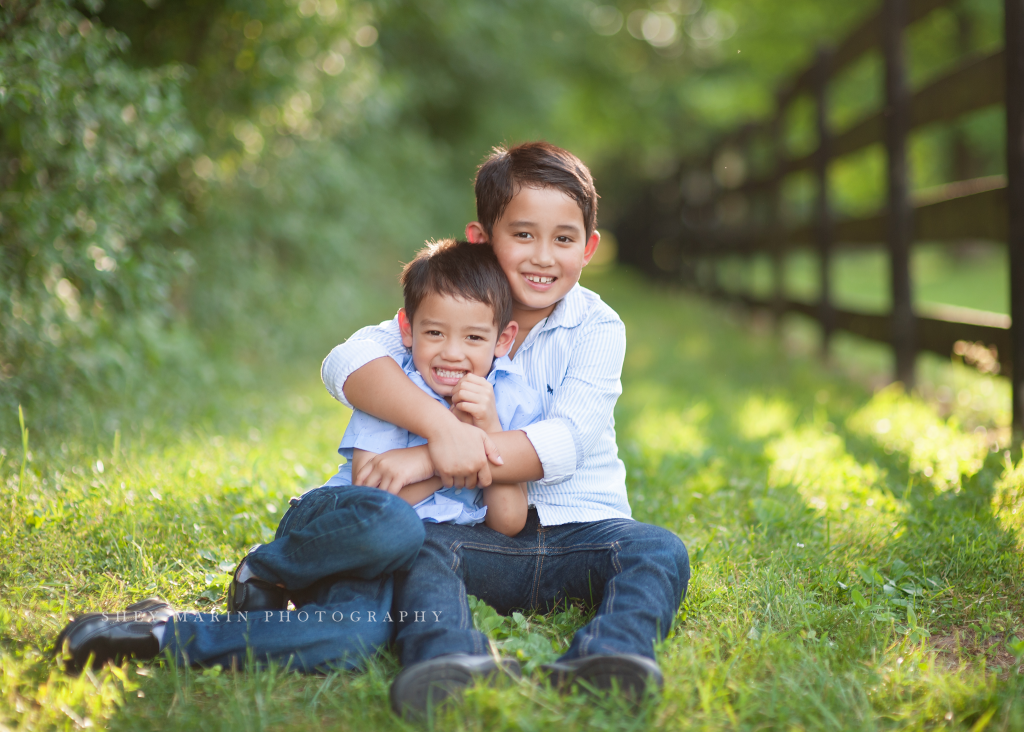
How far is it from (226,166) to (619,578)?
4191mm

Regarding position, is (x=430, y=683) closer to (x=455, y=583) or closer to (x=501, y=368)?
(x=455, y=583)

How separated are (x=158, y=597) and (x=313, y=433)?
5.86 feet

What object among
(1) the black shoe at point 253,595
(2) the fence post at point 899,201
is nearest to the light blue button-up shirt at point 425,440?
(1) the black shoe at point 253,595

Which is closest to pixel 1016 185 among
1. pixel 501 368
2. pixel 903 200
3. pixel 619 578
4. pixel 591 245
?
pixel 903 200

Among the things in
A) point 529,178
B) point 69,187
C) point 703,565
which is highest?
point 69,187

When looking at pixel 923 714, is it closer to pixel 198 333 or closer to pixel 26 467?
pixel 26 467

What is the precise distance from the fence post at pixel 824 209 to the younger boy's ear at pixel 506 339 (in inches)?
178

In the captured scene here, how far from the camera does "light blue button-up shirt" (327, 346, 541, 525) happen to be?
83.2 inches

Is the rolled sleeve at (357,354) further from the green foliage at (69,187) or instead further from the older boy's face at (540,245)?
the green foliage at (69,187)

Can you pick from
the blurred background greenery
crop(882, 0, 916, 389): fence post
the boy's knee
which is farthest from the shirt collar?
crop(882, 0, 916, 389): fence post

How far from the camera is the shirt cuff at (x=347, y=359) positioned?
2.14 m

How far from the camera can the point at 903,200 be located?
15.5 feet

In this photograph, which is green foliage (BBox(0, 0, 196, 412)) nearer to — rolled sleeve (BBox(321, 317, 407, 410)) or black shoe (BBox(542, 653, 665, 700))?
rolled sleeve (BBox(321, 317, 407, 410))

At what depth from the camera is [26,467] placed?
2.72m
